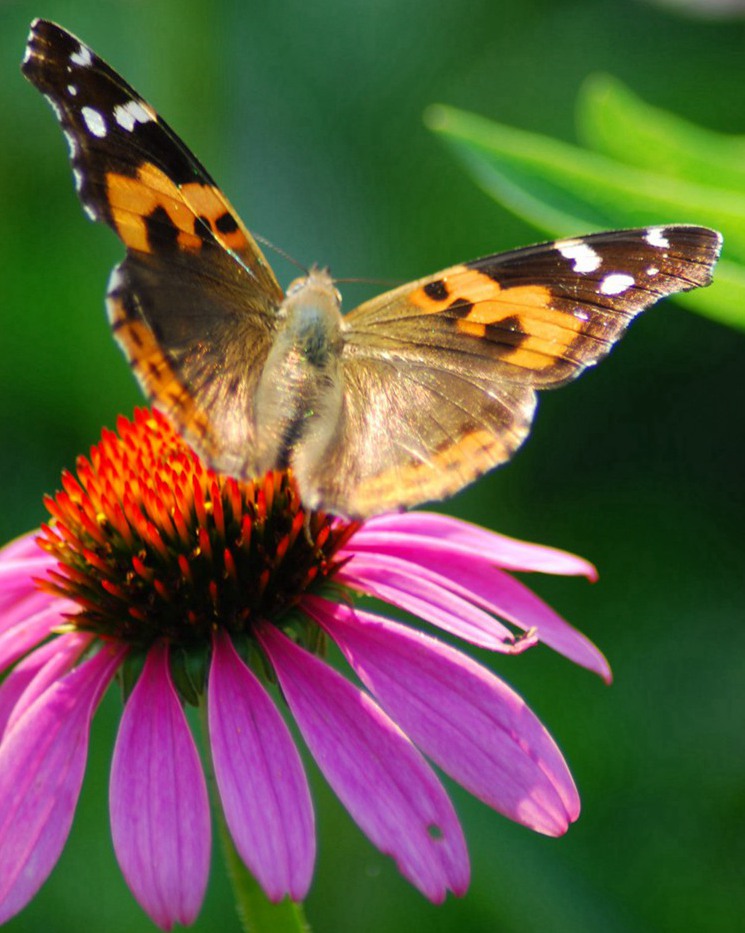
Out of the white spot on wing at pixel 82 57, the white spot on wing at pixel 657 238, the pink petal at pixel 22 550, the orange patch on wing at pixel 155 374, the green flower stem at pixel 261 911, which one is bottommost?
the green flower stem at pixel 261 911

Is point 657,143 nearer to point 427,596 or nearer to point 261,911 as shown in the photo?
point 427,596

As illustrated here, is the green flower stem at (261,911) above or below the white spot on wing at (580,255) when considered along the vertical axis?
below

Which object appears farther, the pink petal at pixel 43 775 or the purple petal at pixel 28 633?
the purple petal at pixel 28 633

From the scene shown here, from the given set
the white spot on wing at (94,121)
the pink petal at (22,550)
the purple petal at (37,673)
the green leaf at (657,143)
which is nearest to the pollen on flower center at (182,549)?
the purple petal at (37,673)

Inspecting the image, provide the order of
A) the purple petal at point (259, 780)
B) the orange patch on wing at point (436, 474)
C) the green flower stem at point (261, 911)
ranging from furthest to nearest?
the orange patch on wing at point (436, 474) → the green flower stem at point (261, 911) → the purple petal at point (259, 780)

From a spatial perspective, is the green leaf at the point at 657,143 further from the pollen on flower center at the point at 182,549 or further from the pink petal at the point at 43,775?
the pink petal at the point at 43,775

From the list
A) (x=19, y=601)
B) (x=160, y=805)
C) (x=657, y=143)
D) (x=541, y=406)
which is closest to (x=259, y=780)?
(x=160, y=805)

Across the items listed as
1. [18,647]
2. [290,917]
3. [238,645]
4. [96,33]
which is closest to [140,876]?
[290,917]

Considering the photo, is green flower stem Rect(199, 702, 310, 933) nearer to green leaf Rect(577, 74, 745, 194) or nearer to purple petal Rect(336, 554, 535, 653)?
purple petal Rect(336, 554, 535, 653)

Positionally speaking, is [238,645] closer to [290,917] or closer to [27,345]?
[290,917]
